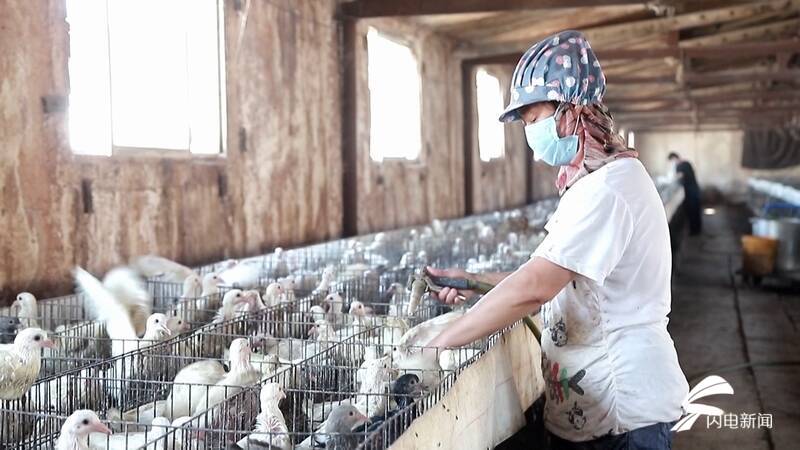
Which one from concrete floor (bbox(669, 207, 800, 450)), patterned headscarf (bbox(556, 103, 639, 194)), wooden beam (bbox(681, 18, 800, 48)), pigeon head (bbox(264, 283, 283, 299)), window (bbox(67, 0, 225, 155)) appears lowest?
concrete floor (bbox(669, 207, 800, 450))

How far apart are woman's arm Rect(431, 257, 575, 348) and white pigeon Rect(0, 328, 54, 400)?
6.32ft

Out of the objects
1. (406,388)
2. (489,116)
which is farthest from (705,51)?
(406,388)

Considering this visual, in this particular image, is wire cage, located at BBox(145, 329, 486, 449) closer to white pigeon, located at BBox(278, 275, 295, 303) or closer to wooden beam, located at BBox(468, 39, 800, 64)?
white pigeon, located at BBox(278, 275, 295, 303)

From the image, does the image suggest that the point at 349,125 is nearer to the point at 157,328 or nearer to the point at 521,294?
the point at 157,328

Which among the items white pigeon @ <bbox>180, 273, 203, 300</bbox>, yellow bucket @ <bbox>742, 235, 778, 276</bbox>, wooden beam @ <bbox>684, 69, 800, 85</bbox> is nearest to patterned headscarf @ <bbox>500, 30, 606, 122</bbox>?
white pigeon @ <bbox>180, 273, 203, 300</bbox>

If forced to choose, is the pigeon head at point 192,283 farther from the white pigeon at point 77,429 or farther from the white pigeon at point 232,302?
the white pigeon at point 77,429

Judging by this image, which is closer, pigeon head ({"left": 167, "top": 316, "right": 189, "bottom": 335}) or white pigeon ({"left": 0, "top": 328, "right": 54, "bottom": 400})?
white pigeon ({"left": 0, "top": 328, "right": 54, "bottom": 400})

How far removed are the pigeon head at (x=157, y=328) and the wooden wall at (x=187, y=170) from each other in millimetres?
1440

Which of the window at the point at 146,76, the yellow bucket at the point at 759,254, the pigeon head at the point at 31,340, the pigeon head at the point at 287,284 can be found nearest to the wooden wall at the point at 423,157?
the window at the point at 146,76

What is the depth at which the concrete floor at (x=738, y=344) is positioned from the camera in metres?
5.75

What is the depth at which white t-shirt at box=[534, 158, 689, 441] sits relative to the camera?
220cm

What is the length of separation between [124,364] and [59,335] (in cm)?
70

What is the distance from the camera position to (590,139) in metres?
2.37

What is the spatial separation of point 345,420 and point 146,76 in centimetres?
425
